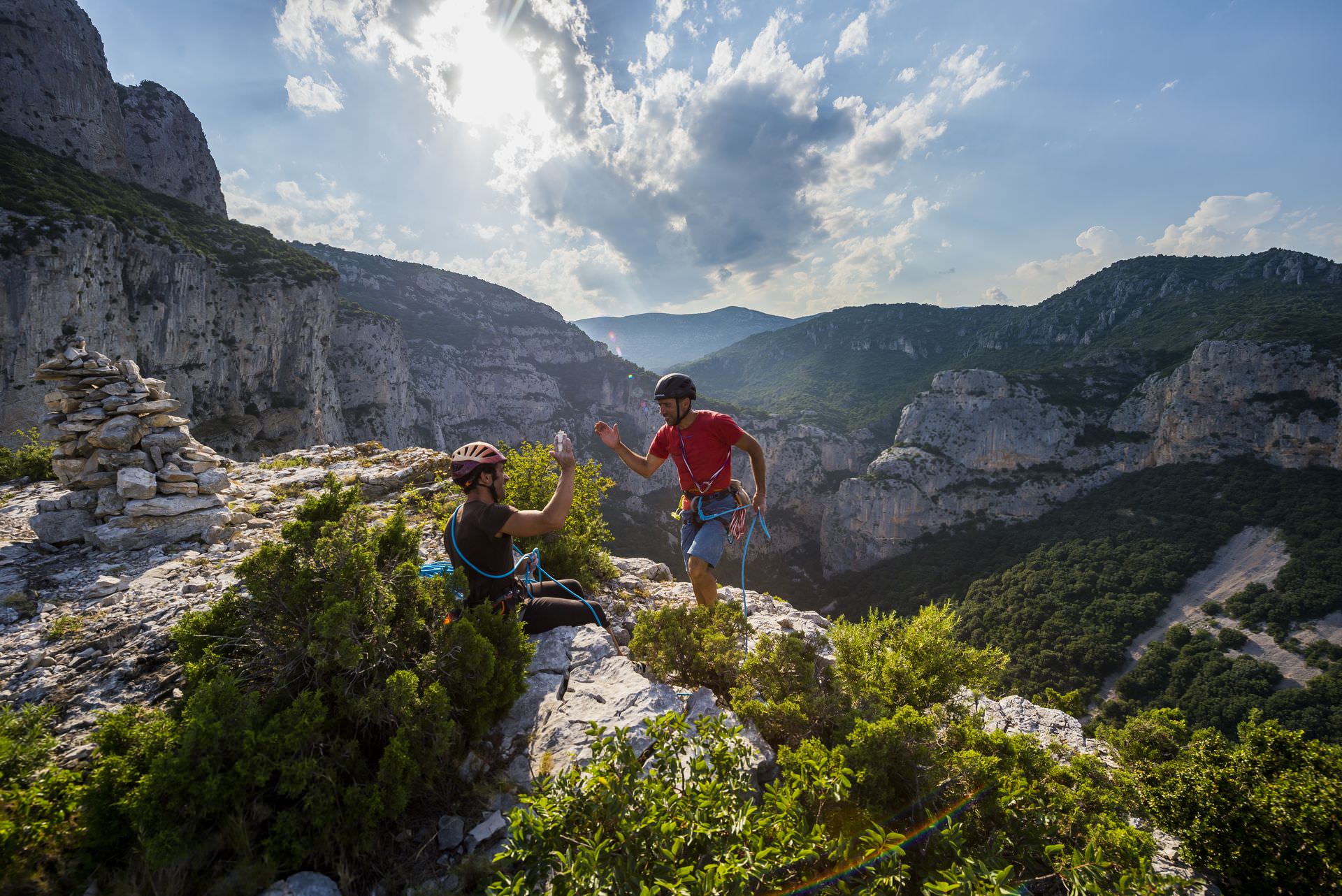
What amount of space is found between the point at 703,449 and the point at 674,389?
0.85m

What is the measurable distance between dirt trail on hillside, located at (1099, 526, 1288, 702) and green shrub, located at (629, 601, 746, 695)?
5826 centimetres

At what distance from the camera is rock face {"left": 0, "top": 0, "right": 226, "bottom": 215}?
33.9 m

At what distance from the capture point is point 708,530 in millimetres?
5902

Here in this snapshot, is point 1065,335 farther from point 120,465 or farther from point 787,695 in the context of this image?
point 120,465

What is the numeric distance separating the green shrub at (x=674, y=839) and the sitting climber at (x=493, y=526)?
2020 millimetres

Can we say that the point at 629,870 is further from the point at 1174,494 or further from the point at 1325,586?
the point at 1174,494

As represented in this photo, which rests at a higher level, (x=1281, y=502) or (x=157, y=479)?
(x=157, y=479)

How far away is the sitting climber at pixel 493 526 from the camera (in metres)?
4.24

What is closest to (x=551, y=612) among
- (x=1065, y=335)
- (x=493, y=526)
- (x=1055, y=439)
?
(x=493, y=526)

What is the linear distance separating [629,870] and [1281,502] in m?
88.7

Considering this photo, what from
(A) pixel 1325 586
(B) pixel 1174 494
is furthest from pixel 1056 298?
(A) pixel 1325 586

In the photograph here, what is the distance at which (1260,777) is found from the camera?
3.31 m

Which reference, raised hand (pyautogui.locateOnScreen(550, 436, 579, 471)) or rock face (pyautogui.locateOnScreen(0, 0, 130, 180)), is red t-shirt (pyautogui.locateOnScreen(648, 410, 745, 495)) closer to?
raised hand (pyautogui.locateOnScreen(550, 436, 579, 471))

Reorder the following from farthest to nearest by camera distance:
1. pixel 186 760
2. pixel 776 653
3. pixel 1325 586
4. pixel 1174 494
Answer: pixel 1174 494
pixel 1325 586
pixel 776 653
pixel 186 760
